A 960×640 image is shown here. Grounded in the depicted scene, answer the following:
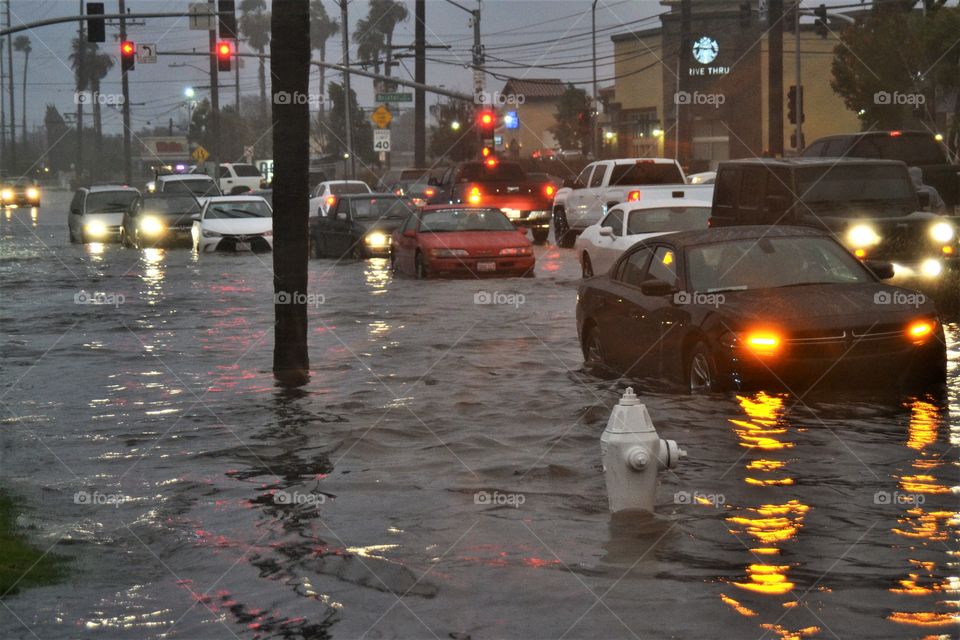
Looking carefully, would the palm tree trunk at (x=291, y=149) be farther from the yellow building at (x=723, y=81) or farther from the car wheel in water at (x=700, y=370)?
Result: the yellow building at (x=723, y=81)

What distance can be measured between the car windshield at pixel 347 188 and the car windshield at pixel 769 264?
110ft

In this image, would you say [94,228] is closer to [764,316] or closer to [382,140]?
[382,140]

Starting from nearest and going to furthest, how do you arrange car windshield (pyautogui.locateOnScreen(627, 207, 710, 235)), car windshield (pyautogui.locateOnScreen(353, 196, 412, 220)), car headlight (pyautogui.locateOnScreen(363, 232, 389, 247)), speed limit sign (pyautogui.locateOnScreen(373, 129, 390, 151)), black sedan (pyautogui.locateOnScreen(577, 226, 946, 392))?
black sedan (pyautogui.locateOnScreen(577, 226, 946, 392)) → car windshield (pyautogui.locateOnScreen(627, 207, 710, 235)) → car headlight (pyautogui.locateOnScreen(363, 232, 389, 247)) → car windshield (pyautogui.locateOnScreen(353, 196, 412, 220)) → speed limit sign (pyautogui.locateOnScreen(373, 129, 390, 151))

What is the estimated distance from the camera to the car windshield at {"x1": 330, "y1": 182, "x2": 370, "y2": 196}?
150 ft

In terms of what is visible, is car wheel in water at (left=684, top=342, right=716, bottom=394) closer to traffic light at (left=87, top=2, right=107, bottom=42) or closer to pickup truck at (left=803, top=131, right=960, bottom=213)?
pickup truck at (left=803, top=131, right=960, bottom=213)

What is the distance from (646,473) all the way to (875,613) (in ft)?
6.16

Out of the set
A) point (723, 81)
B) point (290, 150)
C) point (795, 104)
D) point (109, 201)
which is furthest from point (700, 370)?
point (723, 81)

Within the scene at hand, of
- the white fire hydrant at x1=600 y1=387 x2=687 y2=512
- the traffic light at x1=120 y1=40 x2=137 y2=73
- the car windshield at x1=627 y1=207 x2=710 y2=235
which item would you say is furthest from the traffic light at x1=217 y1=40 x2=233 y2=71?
the white fire hydrant at x1=600 y1=387 x2=687 y2=512

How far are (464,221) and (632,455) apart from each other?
1937cm

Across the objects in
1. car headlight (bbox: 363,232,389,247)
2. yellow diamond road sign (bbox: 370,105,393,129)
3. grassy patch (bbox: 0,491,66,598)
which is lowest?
grassy patch (bbox: 0,491,66,598)

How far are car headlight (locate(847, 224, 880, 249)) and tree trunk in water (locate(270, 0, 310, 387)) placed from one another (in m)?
7.66

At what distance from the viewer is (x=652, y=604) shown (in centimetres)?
651

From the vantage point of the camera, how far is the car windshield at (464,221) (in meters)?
26.9

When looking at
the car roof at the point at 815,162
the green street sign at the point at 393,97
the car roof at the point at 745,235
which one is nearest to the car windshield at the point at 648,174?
the car roof at the point at 815,162
